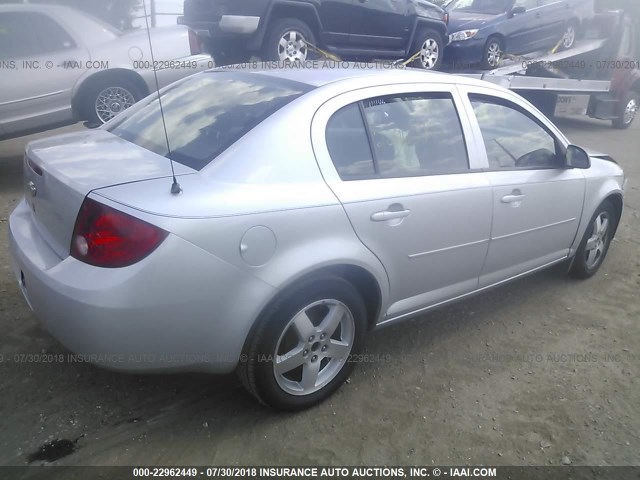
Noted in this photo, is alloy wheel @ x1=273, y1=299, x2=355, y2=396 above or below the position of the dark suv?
below

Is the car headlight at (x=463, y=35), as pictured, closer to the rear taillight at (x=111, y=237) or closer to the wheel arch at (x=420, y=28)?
the wheel arch at (x=420, y=28)

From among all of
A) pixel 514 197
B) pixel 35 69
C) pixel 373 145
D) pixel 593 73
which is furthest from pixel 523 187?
pixel 593 73

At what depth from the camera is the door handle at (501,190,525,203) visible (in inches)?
125

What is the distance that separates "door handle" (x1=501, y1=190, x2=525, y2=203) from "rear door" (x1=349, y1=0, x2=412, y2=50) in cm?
479

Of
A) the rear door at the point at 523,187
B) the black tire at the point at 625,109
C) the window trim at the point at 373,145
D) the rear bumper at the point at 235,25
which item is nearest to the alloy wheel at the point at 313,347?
the window trim at the point at 373,145

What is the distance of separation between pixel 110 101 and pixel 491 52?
18.5 ft

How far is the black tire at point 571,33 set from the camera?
988 cm

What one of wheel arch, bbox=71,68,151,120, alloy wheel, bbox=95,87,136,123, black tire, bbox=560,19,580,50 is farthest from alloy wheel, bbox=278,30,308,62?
black tire, bbox=560,19,580,50

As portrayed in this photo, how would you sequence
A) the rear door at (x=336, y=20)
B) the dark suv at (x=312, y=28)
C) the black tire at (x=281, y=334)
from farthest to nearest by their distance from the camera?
the rear door at (x=336, y=20), the dark suv at (x=312, y=28), the black tire at (x=281, y=334)

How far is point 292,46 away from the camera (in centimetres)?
680

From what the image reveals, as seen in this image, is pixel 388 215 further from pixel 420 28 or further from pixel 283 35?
pixel 420 28

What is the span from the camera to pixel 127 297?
2.04 m

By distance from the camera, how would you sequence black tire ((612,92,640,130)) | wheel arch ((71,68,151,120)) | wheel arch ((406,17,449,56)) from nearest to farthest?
wheel arch ((71,68,151,120)) < wheel arch ((406,17,449,56)) < black tire ((612,92,640,130))

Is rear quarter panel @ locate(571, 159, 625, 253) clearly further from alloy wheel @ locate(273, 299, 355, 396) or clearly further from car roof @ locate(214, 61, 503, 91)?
alloy wheel @ locate(273, 299, 355, 396)
